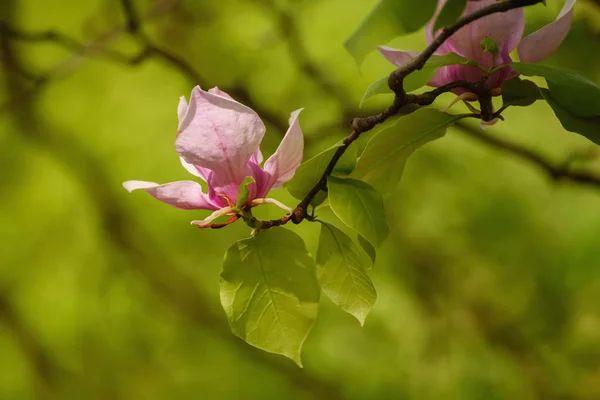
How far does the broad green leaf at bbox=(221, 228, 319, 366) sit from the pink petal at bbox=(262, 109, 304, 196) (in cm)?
3

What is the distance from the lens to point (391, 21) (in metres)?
0.26

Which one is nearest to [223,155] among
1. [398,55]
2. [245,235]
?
[398,55]

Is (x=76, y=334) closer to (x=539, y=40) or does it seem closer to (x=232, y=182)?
(x=232, y=182)

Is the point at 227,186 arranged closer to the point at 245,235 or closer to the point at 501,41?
the point at 501,41

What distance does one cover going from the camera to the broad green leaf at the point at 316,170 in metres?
0.31

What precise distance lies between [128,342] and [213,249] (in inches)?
11.1

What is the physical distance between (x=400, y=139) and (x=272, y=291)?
0.11m

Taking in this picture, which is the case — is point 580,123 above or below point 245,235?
above

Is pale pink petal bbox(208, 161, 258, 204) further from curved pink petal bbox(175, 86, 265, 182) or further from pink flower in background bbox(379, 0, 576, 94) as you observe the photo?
pink flower in background bbox(379, 0, 576, 94)

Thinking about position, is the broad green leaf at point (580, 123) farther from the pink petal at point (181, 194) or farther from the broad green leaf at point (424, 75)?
the pink petal at point (181, 194)

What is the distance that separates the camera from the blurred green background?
1.13 metres

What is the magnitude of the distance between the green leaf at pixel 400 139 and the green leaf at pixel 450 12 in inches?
2.7

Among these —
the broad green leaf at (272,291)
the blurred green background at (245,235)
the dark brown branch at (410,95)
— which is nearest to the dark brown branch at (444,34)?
the dark brown branch at (410,95)

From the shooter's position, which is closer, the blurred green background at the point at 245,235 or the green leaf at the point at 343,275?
the green leaf at the point at 343,275
